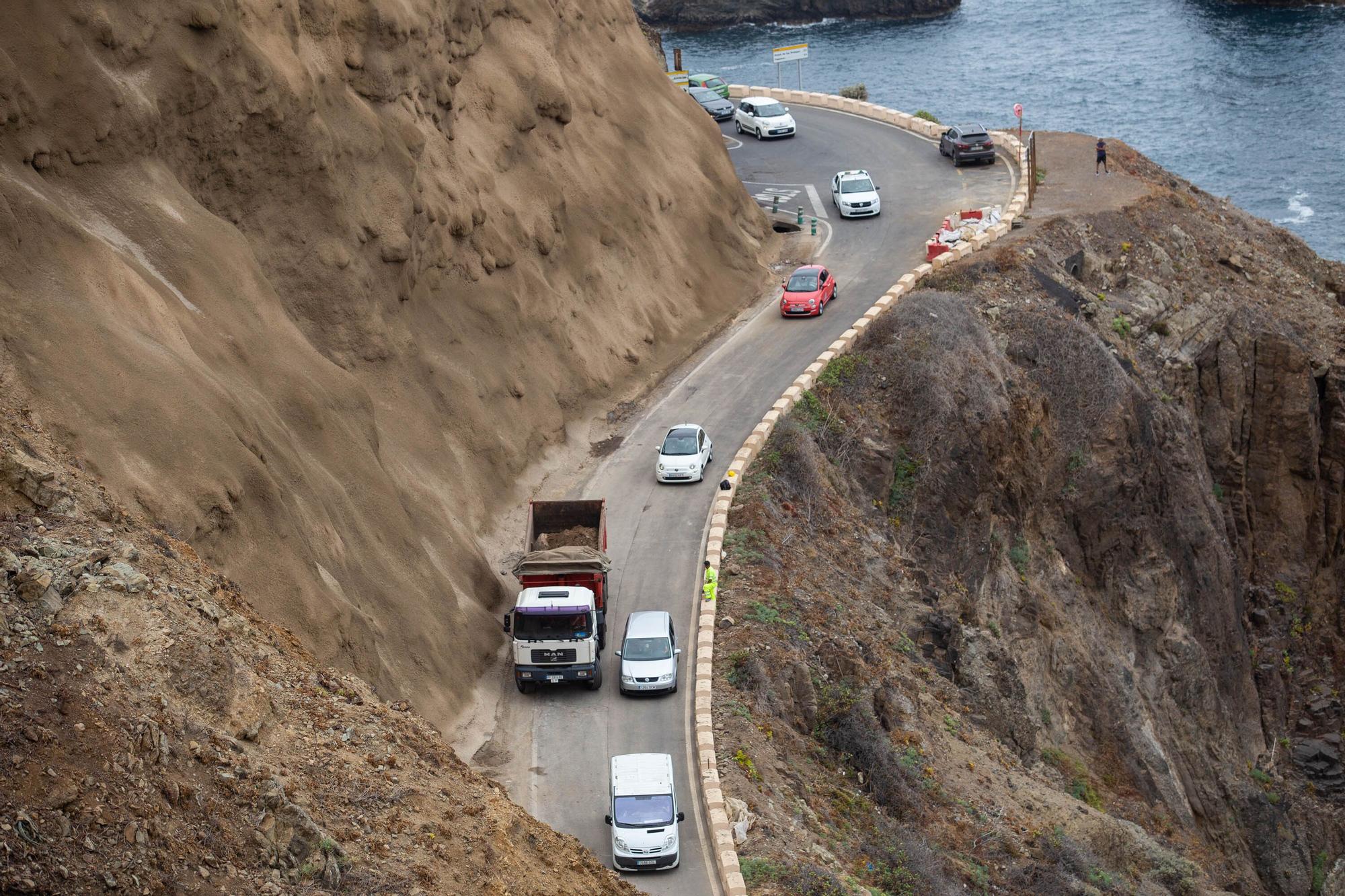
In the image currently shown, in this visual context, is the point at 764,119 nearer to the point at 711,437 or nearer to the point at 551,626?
the point at 711,437

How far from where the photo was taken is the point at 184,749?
17.8 metres

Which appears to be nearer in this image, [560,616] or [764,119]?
[560,616]

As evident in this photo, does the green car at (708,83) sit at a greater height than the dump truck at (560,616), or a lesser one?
lesser

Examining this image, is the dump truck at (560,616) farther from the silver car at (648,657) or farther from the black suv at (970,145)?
the black suv at (970,145)

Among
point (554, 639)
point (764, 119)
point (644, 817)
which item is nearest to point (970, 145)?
point (764, 119)

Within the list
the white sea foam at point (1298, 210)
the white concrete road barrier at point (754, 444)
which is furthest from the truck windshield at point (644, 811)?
the white sea foam at point (1298, 210)

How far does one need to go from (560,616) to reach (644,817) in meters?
5.99

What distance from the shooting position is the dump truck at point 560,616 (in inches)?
1213

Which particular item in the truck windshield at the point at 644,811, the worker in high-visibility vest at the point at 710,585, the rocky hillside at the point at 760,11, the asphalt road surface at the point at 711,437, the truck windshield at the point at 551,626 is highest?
the truck windshield at the point at 551,626

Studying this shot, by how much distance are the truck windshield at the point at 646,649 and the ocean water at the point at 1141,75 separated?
62165 mm

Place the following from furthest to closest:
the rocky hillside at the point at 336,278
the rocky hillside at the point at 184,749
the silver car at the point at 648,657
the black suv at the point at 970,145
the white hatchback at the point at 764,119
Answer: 1. the white hatchback at the point at 764,119
2. the black suv at the point at 970,145
3. the silver car at the point at 648,657
4. the rocky hillside at the point at 336,278
5. the rocky hillside at the point at 184,749

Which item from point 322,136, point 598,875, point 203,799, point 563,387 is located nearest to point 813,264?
point 563,387

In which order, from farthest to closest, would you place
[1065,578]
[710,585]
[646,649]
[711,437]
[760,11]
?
[760,11] < [1065,578] < [711,437] < [710,585] < [646,649]

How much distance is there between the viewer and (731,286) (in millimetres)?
52938
